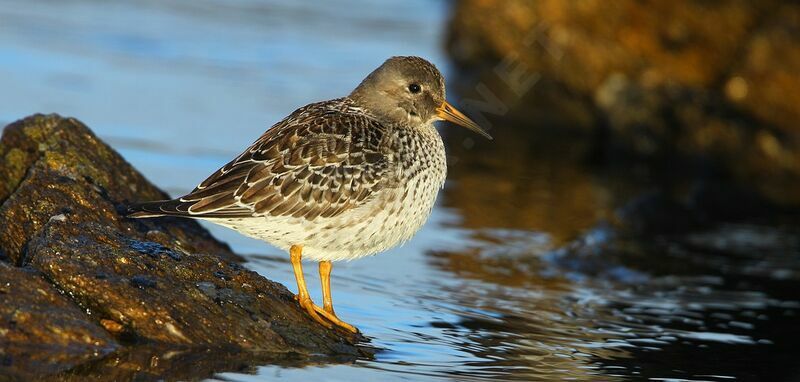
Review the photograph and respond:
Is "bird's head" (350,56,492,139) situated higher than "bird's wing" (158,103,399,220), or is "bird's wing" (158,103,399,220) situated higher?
"bird's head" (350,56,492,139)

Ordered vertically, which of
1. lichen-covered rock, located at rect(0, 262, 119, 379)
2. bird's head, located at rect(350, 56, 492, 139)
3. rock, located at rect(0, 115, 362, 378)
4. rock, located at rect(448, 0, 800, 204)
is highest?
rock, located at rect(448, 0, 800, 204)

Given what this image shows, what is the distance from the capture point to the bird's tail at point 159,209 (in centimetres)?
740

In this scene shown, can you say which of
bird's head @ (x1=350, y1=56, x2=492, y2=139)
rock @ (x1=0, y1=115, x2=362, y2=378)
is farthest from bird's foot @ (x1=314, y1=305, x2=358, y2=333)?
bird's head @ (x1=350, y1=56, x2=492, y2=139)

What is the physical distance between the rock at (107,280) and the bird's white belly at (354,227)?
291 mm

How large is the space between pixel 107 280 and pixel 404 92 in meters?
2.60

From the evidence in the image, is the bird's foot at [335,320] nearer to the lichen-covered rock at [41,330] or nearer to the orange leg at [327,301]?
the orange leg at [327,301]

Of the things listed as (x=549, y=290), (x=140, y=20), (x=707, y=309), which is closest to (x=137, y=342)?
(x=549, y=290)

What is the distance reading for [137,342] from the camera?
6863 millimetres

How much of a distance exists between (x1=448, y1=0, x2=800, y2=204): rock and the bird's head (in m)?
6.40

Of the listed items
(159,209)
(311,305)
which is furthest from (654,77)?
(159,209)

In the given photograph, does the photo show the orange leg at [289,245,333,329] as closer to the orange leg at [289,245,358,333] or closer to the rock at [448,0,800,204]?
the orange leg at [289,245,358,333]

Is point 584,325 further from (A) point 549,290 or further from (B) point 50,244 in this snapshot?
(B) point 50,244

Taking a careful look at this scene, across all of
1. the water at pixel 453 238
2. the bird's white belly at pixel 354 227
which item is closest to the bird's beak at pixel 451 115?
the bird's white belly at pixel 354 227

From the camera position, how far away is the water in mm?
8086
